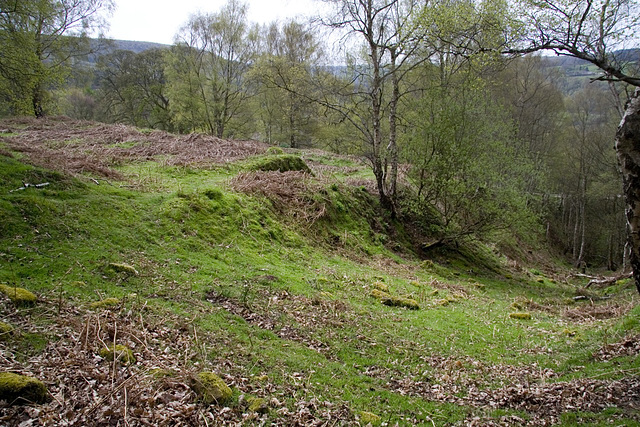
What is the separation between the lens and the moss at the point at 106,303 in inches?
187

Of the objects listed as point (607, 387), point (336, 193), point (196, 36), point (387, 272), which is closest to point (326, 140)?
point (196, 36)

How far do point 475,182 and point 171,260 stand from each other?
11783mm

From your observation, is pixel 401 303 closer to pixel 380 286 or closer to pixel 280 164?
pixel 380 286

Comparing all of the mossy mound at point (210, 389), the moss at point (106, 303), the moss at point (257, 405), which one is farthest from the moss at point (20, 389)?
the moss at point (257, 405)

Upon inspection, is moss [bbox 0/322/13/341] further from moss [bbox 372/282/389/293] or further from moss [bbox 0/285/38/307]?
moss [bbox 372/282/389/293]

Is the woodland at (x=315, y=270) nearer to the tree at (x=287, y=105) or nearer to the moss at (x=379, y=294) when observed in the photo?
the moss at (x=379, y=294)

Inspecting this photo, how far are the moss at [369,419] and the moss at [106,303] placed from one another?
3.51m

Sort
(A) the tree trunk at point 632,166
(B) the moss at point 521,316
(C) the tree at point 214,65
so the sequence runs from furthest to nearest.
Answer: (C) the tree at point 214,65, (B) the moss at point 521,316, (A) the tree trunk at point 632,166

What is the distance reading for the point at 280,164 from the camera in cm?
1445

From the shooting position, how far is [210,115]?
33.8 m

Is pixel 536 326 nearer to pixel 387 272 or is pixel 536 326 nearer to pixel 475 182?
pixel 387 272

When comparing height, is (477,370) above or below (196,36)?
below

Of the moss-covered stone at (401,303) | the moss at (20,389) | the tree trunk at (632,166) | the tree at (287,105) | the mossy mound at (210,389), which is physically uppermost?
→ the tree at (287,105)

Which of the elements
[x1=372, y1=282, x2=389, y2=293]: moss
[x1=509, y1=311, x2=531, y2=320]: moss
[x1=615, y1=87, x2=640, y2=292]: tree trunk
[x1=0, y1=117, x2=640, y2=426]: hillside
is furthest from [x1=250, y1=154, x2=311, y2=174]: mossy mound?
[x1=615, y1=87, x2=640, y2=292]: tree trunk
